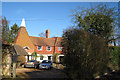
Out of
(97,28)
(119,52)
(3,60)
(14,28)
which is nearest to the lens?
(3,60)

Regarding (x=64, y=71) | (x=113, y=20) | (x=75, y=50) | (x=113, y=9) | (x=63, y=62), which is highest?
(x=113, y=9)

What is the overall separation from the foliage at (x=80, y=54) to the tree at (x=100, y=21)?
8.99m

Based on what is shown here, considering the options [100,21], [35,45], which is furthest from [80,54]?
[35,45]

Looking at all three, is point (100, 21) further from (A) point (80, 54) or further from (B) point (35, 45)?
(B) point (35, 45)

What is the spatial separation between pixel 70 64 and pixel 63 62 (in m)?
0.52

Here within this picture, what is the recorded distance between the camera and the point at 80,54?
816cm

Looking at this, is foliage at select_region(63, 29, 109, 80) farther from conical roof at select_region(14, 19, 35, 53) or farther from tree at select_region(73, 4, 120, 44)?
conical roof at select_region(14, 19, 35, 53)

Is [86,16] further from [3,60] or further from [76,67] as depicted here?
[3,60]

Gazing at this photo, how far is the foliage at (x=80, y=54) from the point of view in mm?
8156

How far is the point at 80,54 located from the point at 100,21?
10.8 meters

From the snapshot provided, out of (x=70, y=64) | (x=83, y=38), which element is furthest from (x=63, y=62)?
(x=83, y=38)

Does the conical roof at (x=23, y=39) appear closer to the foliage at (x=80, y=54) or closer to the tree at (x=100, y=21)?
the tree at (x=100, y=21)

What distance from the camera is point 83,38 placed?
8188mm

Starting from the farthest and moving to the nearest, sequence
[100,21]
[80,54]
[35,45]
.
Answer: [35,45] < [100,21] < [80,54]
